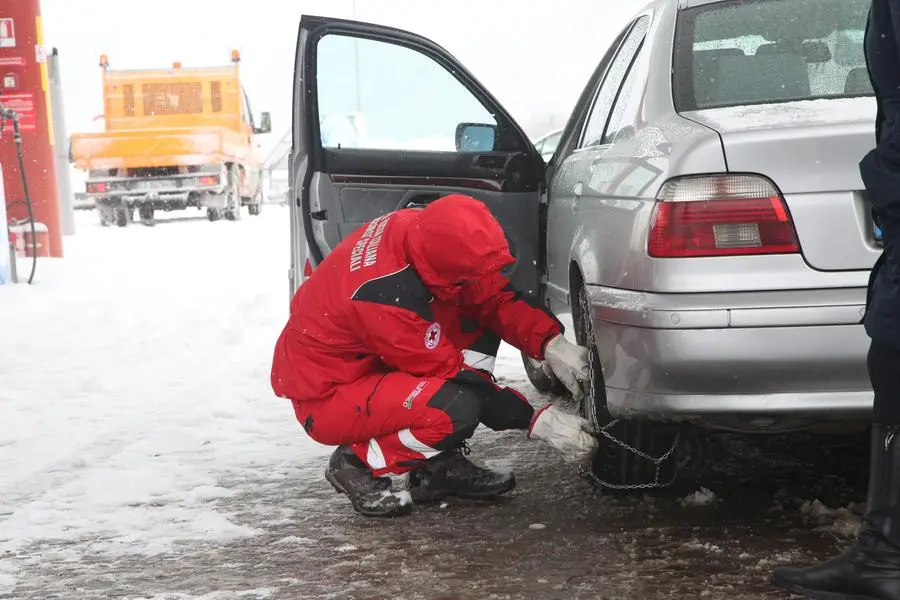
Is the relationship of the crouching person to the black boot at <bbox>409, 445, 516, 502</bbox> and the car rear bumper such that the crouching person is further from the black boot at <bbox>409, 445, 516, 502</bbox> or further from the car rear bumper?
the car rear bumper

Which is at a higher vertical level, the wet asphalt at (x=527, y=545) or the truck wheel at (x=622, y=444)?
the truck wheel at (x=622, y=444)

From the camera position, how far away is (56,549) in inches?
124

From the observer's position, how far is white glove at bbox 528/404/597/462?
323 cm

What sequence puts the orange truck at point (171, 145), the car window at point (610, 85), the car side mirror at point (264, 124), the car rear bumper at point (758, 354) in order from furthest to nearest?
the car side mirror at point (264, 124)
the orange truck at point (171, 145)
the car window at point (610, 85)
the car rear bumper at point (758, 354)

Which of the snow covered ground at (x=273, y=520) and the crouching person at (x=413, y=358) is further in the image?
the crouching person at (x=413, y=358)

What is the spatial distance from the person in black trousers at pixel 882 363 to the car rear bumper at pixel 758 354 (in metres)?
0.14

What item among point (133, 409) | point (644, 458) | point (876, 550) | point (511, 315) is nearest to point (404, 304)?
point (511, 315)

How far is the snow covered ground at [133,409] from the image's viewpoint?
3439 millimetres

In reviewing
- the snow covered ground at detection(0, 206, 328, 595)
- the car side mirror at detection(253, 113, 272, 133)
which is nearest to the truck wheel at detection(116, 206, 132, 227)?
the car side mirror at detection(253, 113, 272, 133)

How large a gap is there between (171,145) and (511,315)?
1520cm

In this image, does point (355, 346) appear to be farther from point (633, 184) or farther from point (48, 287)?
point (48, 287)

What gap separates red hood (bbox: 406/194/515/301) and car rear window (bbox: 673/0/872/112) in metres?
0.64

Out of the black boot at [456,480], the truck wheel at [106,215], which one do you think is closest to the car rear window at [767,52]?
the black boot at [456,480]

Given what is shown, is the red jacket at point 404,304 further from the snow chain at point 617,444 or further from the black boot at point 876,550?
the black boot at point 876,550
